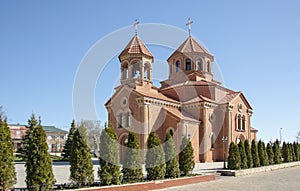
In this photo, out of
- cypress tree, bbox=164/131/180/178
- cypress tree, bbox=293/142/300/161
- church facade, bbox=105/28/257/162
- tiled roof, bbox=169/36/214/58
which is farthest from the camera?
tiled roof, bbox=169/36/214/58

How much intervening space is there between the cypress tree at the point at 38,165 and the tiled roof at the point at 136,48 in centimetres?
2029

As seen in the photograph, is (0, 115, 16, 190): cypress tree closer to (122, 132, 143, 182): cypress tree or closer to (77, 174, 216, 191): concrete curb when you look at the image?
(77, 174, 216, 191): concrete curb

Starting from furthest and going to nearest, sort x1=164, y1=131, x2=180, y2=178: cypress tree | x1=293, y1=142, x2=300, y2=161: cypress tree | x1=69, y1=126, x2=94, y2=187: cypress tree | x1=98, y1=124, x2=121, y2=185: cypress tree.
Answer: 1. x1=293, y1=142, x2=300, y2=161: cypress tree
2. x1=164, y1=131, x2=180, y2=178: cypress tree
3. x1=98, y1=124, x2=121, y2=185: cypress tree
4. x1=69, y1=126, x2=94, y2=187: cypress tree

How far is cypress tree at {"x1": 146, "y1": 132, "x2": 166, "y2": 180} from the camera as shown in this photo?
46.4ft

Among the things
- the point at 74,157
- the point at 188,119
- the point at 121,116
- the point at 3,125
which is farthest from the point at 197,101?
the point at 3,125

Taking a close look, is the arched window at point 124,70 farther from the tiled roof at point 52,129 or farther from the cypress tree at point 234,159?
the tiled roof at point 52,129

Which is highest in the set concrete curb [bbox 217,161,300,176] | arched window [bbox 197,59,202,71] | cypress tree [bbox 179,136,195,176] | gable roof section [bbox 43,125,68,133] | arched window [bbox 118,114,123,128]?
arched window [bbox 197,59,202,71]

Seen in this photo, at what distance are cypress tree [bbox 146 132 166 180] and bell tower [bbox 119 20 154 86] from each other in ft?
50.0

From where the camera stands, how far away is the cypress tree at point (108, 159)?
40.4ft

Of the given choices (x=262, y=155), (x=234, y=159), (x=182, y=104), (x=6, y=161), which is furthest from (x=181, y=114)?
(x=6, y=161)

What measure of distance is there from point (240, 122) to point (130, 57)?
15.0m

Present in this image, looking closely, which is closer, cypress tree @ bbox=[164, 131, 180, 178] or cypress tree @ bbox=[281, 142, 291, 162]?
cypress tree @ bbox=[164, 131, 180, 178]

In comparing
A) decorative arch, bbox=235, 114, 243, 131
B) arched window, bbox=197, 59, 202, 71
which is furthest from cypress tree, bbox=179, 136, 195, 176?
arched window, bbox=197, 59, 202, 71

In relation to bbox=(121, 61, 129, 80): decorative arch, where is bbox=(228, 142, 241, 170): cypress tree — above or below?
below
